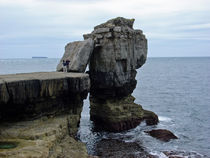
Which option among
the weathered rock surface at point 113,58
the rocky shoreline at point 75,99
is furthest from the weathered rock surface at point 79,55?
the weathered rock surface at point 113,58

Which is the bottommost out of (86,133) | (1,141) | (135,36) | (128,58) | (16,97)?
(86,133)

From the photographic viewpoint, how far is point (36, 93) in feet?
Answer: 62.1

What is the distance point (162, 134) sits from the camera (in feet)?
97.7

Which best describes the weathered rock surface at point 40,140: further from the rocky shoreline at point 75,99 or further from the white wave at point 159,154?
the white wave at point 159,154

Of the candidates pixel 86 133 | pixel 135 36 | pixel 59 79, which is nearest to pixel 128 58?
pixel 135 36

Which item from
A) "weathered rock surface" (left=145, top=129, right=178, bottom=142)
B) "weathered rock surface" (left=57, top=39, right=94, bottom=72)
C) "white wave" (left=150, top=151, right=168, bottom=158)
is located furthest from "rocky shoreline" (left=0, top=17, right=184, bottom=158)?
"weathered rock surface" (left=145, top=129, right=178, bottom=142)

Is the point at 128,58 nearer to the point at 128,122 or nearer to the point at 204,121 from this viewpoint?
the point at 128,122

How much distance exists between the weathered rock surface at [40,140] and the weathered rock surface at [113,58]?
1149 cm

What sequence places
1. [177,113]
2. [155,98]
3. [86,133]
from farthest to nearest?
[155,98] < [177,113] < [86,133]

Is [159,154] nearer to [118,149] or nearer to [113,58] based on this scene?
[118,149]

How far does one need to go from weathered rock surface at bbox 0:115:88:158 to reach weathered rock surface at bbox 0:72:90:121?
2.58 ft

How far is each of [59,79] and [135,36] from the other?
1604 cm

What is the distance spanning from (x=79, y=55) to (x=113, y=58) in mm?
4677

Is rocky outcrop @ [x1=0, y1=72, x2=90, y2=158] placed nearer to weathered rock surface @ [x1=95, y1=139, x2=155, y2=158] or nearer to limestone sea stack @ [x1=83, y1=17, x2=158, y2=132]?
weathered rock surface @ [x1=95, y1=139, x2=155, y2=158]
